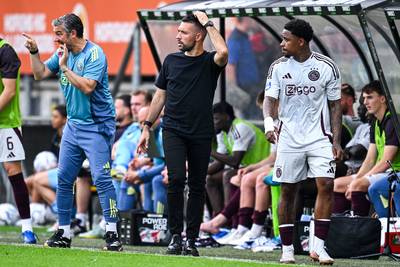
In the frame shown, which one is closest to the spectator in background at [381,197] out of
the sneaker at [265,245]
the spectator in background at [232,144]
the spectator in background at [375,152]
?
the spectator in background at [375,152]

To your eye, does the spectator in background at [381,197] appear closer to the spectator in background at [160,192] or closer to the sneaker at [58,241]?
the sneaker at [58,241]

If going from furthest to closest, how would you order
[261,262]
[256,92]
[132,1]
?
[132,1] < [256,92] < [261,262]

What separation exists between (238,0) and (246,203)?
92.8 inches

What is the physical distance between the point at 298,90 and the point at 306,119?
269 millimetres

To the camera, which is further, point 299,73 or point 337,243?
point 337,243

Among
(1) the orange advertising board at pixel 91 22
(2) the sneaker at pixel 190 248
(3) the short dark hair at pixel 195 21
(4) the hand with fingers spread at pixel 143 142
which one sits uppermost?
(1) the orange advertising board at pixel 91 22

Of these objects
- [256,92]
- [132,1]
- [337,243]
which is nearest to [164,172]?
[256,92]

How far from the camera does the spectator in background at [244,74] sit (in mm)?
17328

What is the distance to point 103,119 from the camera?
13070 millimetres

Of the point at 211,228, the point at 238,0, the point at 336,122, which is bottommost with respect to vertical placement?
the point at 211,228

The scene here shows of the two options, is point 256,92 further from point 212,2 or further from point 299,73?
point 299,73

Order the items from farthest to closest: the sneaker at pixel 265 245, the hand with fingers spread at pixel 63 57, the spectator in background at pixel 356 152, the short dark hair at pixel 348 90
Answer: the short dark hair at pixel 348 90
the spectator in background at pixel 356 152
the sneaker at pixel 265 245
the hand with fingers spread at pixel 63 57

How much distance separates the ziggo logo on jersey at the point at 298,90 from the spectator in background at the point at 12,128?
9.50 ft

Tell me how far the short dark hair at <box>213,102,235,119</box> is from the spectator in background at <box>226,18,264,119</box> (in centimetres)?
97
